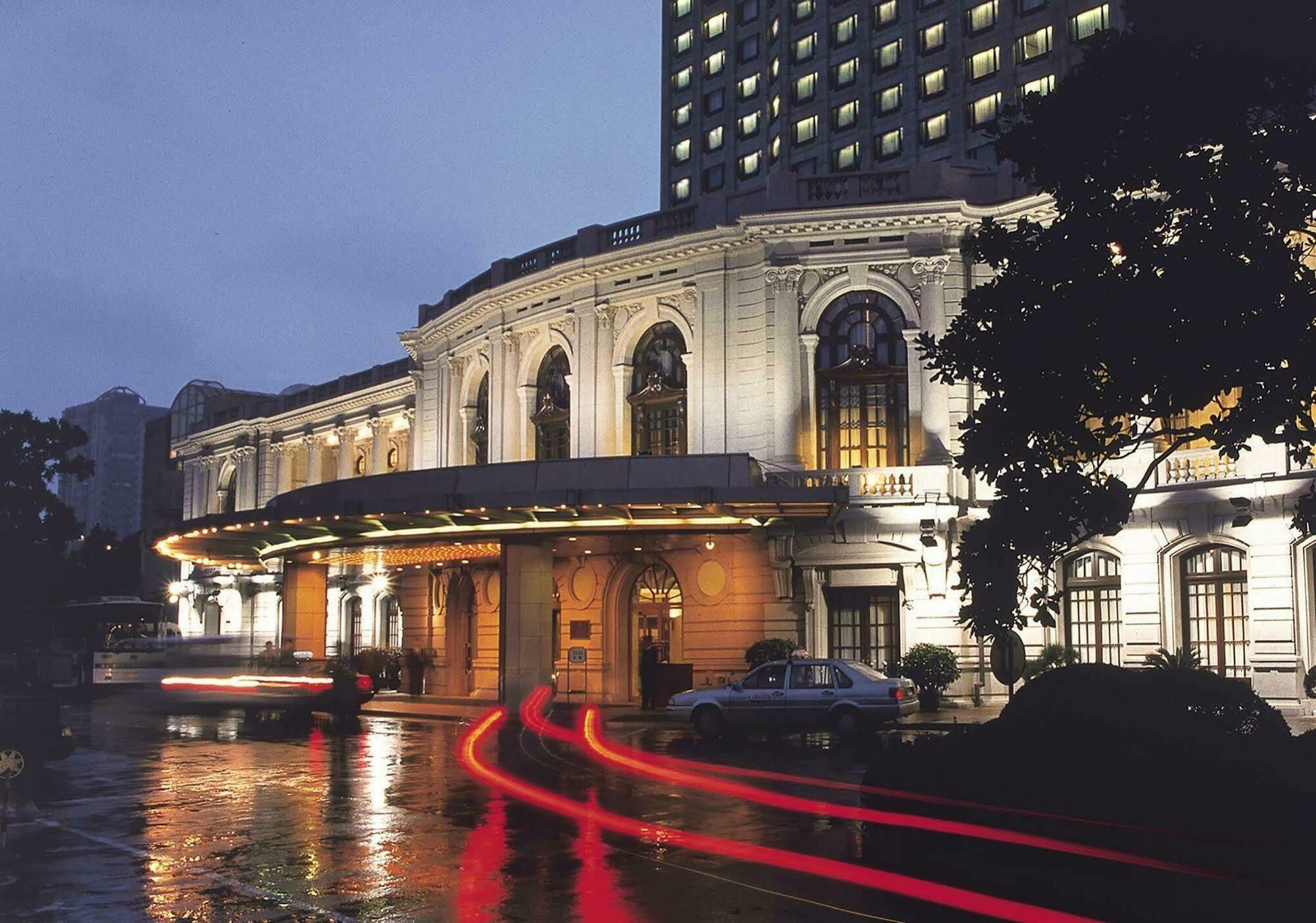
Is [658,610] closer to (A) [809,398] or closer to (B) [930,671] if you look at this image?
(A) [809,398]

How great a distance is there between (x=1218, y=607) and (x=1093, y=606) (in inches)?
128

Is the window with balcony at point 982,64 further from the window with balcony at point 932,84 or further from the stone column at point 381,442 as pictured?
the stone column at point 381,442

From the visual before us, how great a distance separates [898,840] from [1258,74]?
9300 mm

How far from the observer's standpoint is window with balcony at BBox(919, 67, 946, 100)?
83.3 metres

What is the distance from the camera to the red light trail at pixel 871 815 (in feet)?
39.4

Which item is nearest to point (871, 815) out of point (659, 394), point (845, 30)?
point (659, 394)

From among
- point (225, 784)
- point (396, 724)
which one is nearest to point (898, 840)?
point (225, 784)

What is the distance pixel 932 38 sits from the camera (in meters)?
83.9

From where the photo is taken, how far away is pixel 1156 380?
15266 millimetres

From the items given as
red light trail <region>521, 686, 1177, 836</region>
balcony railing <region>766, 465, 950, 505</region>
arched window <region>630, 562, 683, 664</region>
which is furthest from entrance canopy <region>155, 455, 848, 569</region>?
red light trail <region>521, 686, 1177, 836</region>

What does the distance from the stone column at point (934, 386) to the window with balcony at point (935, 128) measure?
161ft

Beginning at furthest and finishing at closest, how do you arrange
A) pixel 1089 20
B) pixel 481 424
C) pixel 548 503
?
pixel 1089 20
pixel 481 424
pixel 548 503

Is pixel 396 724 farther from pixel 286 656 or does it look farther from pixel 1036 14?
pixel 1036 14

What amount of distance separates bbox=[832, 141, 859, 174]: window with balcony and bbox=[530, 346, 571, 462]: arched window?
47.7 meters
